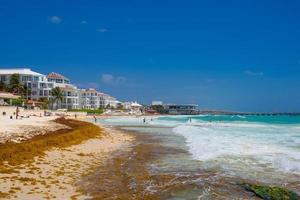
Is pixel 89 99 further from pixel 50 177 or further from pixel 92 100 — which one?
pixel 50 177

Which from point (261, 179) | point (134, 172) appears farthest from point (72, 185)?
point (261, 179)

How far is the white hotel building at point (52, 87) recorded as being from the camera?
102 m

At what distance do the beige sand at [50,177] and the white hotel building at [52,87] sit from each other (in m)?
86.4

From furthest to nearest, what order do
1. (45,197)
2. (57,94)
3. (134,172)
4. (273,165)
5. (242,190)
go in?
(57,94) < (273,165) < (134,172) < (242,190) < (45,197)

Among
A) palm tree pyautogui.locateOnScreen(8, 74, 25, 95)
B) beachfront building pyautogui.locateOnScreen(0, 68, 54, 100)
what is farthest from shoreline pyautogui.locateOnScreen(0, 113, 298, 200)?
beachfront building pyautogui.locateOnScreen(0, 68, 54, 100)

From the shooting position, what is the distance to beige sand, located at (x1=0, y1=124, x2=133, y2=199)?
10312 millimetres

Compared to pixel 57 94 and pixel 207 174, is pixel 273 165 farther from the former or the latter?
pixel 57 94

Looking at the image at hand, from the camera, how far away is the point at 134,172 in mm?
14594

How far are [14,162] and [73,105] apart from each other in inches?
4290

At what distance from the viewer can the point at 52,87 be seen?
108812 millimetres

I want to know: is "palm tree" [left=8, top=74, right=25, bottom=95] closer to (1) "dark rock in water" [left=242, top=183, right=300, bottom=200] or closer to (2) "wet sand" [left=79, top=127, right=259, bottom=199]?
(2) "wet sand" [left=79, top=127, right=259, bottom=199]

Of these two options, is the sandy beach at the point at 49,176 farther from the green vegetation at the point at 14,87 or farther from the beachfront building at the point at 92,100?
the beachfront building at the point at 92,100

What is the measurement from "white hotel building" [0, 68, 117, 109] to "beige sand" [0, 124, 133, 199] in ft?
283

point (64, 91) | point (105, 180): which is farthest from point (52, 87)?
point (105, 180)
